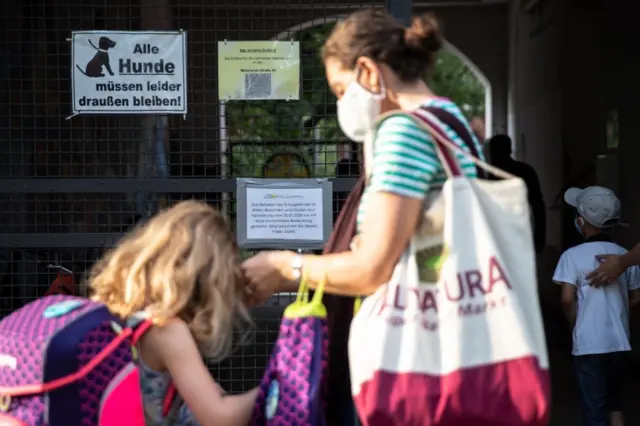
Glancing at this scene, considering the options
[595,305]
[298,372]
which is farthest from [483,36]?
[298,372]

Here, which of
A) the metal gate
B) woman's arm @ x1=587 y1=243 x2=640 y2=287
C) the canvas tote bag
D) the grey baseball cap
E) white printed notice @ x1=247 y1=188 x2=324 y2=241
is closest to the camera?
the canvas tote bag

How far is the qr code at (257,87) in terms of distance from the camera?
157 inches

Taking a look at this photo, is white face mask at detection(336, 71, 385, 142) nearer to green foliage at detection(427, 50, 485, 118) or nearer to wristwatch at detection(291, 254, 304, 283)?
wristwatch at detection(291, 254, 304, 283)

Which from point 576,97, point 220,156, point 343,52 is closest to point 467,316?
point 343,52

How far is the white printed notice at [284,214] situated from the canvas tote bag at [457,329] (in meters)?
1.59

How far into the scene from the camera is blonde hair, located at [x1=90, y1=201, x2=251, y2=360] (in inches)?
97.3

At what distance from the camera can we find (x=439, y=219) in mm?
2320

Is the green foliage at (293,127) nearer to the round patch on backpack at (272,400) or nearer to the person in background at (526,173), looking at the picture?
the round patch on backpack at (272,400)

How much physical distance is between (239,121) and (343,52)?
6.32 feet

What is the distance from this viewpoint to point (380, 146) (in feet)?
7.75

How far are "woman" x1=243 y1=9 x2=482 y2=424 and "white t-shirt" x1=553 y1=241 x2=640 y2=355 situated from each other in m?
2.65

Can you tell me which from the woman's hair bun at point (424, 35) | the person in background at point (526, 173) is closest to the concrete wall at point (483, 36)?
the person in background at point (526, 173)

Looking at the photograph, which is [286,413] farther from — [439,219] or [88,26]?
[88,26]

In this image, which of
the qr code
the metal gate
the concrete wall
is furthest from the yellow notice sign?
the concrete wall
